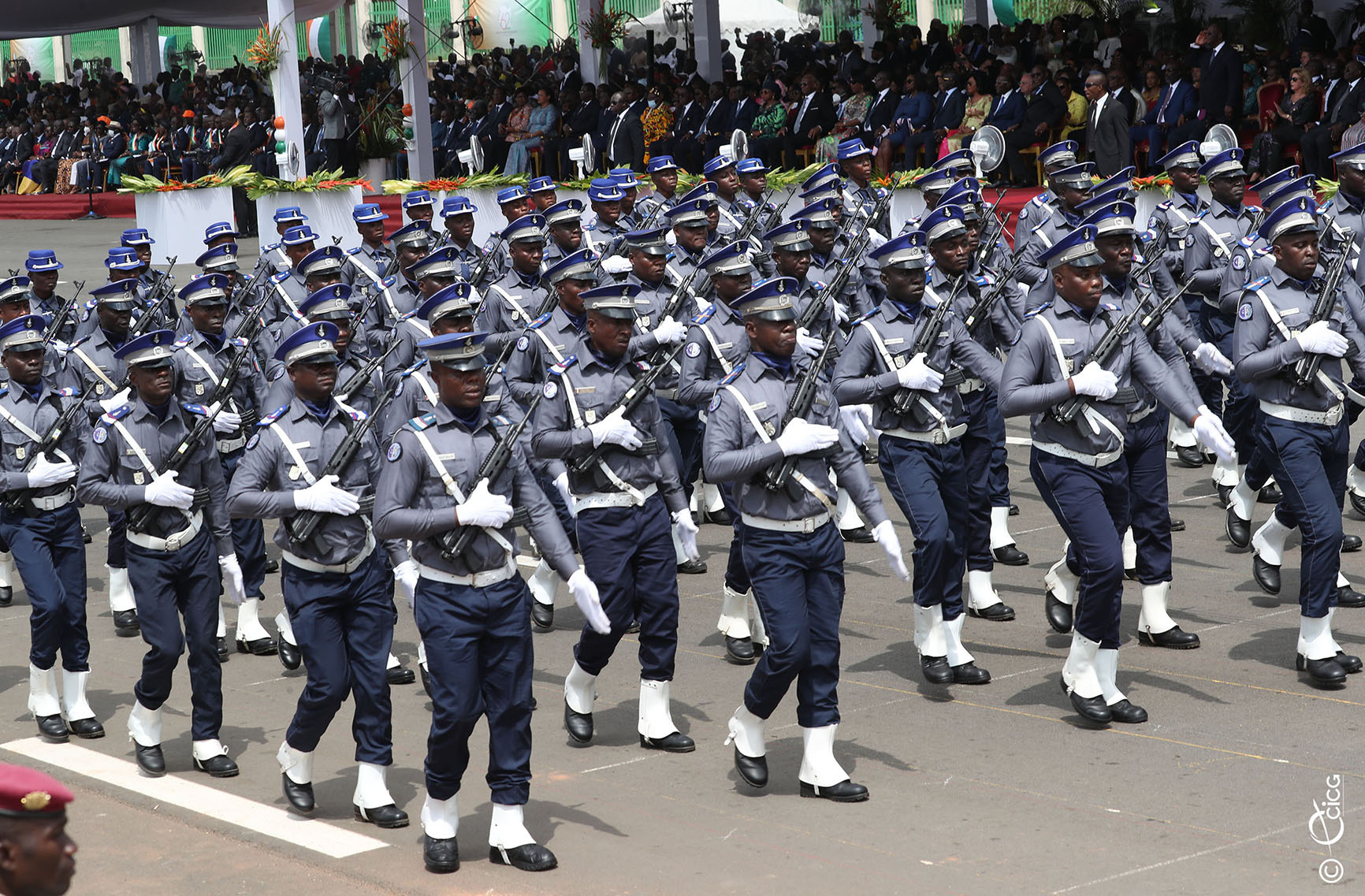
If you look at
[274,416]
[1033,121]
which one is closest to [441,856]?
[274,416]

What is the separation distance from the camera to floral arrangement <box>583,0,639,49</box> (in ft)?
93.9

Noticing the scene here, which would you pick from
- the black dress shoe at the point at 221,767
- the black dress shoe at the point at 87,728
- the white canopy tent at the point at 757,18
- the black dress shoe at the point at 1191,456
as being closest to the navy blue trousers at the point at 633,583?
the black dress shoe at the point at 221,767

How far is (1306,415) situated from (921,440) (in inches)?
74.4

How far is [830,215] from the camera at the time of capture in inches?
496

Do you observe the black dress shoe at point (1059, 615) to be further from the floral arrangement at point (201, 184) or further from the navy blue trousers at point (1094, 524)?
the floral arrangement at point (201, 184)

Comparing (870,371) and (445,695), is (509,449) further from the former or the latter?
(870,371)

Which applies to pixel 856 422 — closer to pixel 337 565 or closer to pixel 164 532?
pixel 337 565

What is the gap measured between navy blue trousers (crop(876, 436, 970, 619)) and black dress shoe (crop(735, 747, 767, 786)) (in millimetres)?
1604

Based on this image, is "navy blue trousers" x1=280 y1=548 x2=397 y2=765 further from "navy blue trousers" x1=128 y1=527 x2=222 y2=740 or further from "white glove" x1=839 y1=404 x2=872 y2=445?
"white glove" x1=839 y1=404 x2=872 y2=445

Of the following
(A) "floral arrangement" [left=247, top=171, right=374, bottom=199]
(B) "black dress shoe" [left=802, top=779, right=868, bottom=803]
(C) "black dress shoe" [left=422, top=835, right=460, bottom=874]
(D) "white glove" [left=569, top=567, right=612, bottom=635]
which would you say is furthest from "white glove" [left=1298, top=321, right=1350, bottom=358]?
(A) "floral arrangement" [left=247, top=171, right=374, bottom=199]

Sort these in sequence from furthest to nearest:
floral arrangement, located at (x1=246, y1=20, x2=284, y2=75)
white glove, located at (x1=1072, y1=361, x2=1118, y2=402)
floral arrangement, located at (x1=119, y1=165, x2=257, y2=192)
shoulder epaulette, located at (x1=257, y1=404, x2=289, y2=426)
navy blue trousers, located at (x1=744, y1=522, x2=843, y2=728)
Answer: floral arrangement, located at (x1=119, y1=165, x2=257, y2=192) → floral arrangement, located at (x1=246, y1=20, x2=284, y2=75) → white glove, located at (x1=1072, y1=361, x2=1118, y2=402) → shoulder epaulette, located at (x1=257, y1=404, x2=289, y2=426) → navy blue trousers, located at (x1=744, y1=522, x2=843, y2=728)

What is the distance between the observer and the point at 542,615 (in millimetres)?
10328

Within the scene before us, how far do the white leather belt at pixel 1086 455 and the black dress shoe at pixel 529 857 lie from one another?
10.3 feet

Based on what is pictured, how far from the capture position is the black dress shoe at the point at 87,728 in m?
8.77
